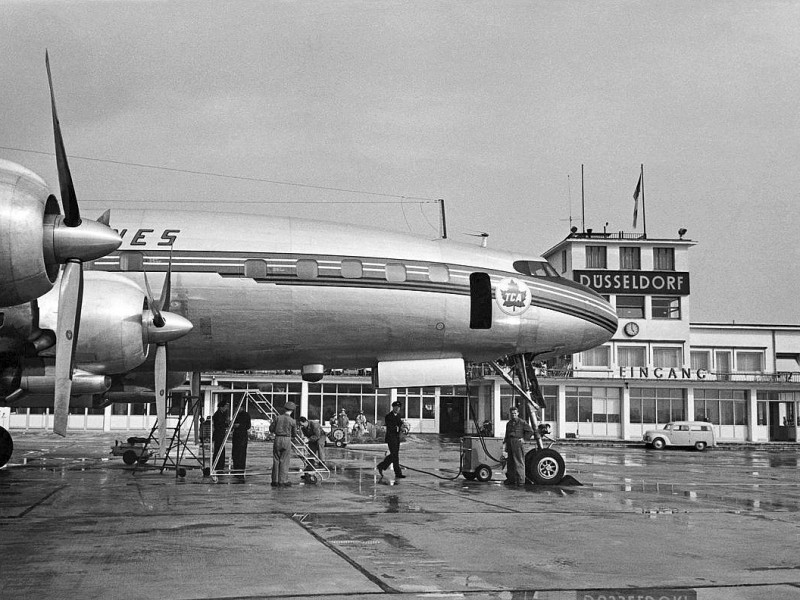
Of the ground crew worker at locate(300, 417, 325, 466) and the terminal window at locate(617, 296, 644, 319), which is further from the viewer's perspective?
the terminal window at locate(617, 296, 644, 319)

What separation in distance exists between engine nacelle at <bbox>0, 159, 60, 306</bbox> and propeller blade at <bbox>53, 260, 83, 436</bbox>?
5.33 feet

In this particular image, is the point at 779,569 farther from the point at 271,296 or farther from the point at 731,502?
the point at 271,296

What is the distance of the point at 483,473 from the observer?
1845 centimetres

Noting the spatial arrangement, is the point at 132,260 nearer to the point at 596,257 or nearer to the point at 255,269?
the point at 255,269

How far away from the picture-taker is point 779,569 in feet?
27.3

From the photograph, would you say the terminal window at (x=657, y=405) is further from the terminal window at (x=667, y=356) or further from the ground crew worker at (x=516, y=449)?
the ground crew worker at (x=516, y=449)

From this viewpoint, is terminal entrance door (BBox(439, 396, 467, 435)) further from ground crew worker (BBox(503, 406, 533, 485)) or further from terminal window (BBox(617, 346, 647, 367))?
ground crew worker (BBox(503, 406, 533, 485))

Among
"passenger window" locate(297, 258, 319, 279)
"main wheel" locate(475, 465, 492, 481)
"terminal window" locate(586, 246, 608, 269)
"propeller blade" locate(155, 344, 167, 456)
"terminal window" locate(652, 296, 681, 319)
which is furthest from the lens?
"terminal window" locate(586, 246, 608, 269)

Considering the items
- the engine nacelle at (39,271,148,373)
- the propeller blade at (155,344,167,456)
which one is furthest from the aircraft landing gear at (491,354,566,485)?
the engine nacelle at (39,271,148,373)

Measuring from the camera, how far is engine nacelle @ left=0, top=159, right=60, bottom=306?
26.7 ft

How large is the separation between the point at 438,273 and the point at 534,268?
262cm

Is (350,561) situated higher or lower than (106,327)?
lower

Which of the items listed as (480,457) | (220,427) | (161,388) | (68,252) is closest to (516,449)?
(480,457)

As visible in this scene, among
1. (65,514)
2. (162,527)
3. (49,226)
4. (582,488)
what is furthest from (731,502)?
(49,226)
